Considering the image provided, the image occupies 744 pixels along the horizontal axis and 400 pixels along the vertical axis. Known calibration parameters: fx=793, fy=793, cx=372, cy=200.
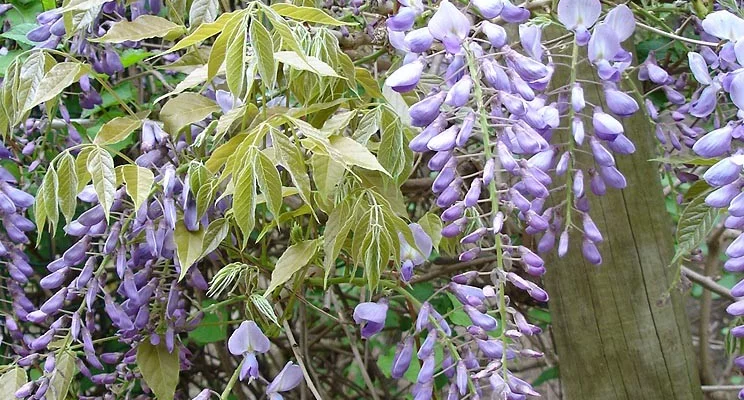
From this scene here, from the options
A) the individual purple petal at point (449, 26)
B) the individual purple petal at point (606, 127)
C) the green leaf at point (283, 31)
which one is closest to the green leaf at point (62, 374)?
the green leaf at point (283, 31)

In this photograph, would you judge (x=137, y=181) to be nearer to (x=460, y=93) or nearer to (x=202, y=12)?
(x=202, y=12)

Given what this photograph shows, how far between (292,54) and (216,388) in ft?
4.36

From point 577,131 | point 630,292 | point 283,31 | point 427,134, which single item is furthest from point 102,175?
point 630,292

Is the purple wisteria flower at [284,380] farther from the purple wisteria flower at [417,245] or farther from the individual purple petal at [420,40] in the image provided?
the individual purple petal at [420,40]

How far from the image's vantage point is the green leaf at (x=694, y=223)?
1.04 m

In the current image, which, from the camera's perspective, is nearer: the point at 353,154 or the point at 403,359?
the point at 353,154

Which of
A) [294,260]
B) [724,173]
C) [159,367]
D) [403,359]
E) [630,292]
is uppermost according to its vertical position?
[724,173]

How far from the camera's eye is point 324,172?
Result: 0.91 m

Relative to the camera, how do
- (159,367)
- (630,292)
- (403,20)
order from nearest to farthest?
(403,20)
(159,367)
(630,292)

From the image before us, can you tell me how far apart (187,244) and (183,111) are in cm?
20

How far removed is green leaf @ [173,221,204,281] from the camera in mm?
965

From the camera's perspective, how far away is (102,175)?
2.96ft

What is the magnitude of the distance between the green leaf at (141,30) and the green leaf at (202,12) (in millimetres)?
28

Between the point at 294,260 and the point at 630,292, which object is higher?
the point at 294,260
